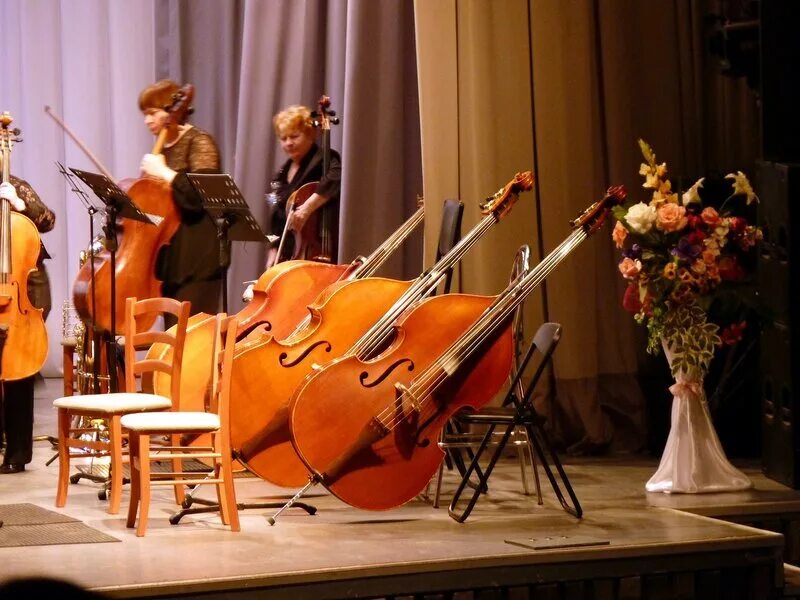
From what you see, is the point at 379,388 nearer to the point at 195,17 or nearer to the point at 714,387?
the point at 714,387

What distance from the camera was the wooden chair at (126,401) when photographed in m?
4.32

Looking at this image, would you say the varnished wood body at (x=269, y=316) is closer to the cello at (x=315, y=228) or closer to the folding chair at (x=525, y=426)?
the folding chair at (x=525, y=426)

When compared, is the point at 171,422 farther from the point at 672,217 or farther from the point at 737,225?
the point at 737,225

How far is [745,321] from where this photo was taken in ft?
15.6

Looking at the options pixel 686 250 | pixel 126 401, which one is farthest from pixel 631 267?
pixel 126 401

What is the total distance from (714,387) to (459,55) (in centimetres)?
193

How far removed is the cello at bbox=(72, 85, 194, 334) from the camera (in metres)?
5.55

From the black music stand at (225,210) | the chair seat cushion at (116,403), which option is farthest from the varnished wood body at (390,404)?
the black music stand at (225,210)

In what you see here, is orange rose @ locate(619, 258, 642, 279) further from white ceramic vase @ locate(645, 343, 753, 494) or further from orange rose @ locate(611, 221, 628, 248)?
white ceramic vase @ locate(645, 343, 753, 494)

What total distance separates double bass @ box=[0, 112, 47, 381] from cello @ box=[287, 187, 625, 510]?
4.96 ft

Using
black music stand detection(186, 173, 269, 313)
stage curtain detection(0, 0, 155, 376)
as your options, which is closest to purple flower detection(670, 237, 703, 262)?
black music stand detection(186, 173, 269, 313)

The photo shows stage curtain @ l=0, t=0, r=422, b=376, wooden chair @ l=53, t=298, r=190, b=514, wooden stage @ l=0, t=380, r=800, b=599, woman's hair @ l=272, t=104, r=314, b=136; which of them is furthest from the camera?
stage curtain @ l=0, t=0, r=422, b=376

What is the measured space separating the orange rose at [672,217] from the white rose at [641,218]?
0.16 feet

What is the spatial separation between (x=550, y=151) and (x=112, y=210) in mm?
2111
